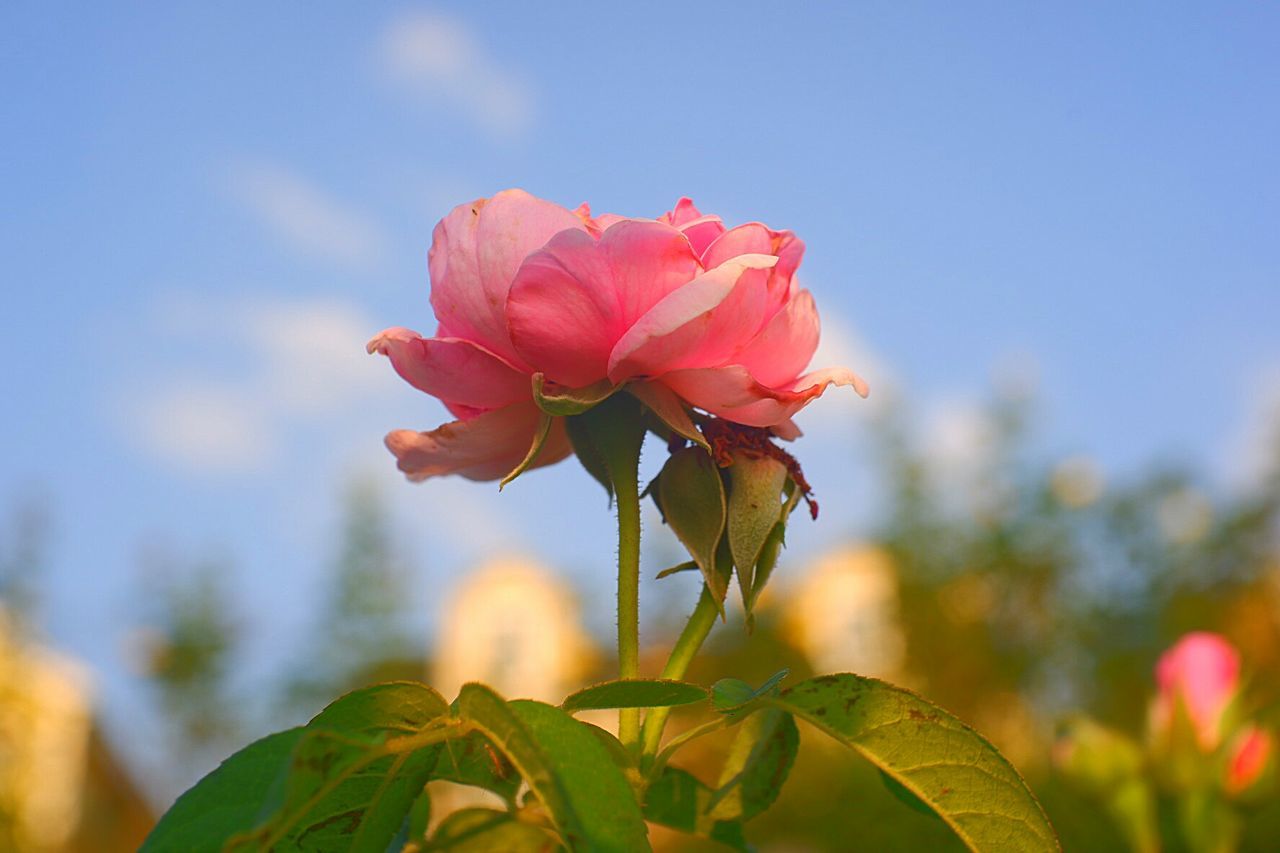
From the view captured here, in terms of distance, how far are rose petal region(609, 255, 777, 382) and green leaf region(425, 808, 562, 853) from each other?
0.72ft

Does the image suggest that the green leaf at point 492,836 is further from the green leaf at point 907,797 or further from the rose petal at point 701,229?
the rose petal at point 701,229

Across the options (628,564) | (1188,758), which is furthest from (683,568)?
(1188,758)

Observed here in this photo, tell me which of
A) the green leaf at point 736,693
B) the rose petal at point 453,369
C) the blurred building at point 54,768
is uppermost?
Result: the rose petal at point 453,369

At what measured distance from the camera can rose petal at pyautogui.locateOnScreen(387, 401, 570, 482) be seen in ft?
2.02

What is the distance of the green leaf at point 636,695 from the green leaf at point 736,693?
19 mm

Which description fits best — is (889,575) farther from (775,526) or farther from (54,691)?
(775,526)

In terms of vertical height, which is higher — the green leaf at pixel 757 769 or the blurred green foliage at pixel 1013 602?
the blurred green foliage at pixel 1013 602

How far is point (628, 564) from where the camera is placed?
0.56 meters

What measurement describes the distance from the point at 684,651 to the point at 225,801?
0.77 feet

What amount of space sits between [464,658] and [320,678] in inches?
114

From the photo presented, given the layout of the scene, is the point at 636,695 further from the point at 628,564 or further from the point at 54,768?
the point at 54,768

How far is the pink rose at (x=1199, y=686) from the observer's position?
1740 mm

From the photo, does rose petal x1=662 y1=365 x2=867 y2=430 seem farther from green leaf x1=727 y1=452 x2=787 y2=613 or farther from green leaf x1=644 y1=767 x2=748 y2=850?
green leaf x1=644 y1=767 x2=748 y2=850

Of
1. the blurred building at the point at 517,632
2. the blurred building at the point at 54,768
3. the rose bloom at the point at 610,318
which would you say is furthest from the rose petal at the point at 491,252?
the blurred building at the point at 517,632
